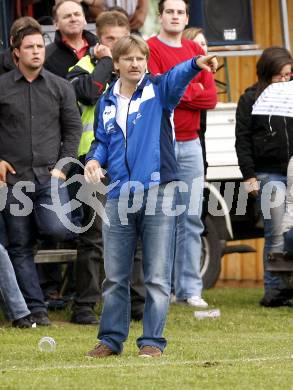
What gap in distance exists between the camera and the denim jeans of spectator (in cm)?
1166

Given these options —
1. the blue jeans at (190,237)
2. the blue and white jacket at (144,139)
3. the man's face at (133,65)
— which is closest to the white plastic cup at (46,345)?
the blue and white jacket at (144,139)

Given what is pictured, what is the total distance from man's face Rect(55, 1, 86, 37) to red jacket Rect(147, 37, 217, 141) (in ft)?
2.42

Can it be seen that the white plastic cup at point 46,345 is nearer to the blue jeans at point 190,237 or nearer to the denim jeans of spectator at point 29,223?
the denim jeans of spectator at point 29,223

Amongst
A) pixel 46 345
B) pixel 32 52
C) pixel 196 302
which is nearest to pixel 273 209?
pixel 196 302

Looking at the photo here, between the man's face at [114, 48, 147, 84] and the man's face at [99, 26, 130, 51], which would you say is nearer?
the man's face at [114, 48, 147, 84]

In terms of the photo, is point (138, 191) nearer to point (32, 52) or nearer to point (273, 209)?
point (32, 52)

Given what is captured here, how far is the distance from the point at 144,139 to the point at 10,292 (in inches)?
110

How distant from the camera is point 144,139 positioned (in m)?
9.16

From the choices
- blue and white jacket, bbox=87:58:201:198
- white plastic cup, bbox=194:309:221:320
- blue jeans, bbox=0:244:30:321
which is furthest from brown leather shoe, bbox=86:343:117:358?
white plastic cup, bbox=194:309:221:320

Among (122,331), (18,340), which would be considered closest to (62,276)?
(18,340)

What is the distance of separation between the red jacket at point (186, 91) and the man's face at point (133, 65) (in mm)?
3281

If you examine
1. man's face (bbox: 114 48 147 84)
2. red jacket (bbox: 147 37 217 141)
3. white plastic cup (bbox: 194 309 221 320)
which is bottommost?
white plastic cup (bbox: 194 309 221 320)

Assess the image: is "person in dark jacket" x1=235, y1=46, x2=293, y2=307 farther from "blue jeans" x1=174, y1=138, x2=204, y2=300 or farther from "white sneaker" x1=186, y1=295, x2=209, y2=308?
"white sneaker" x1=186, y1=295, x2=209, y2=308

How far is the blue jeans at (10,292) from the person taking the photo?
11.4 m
